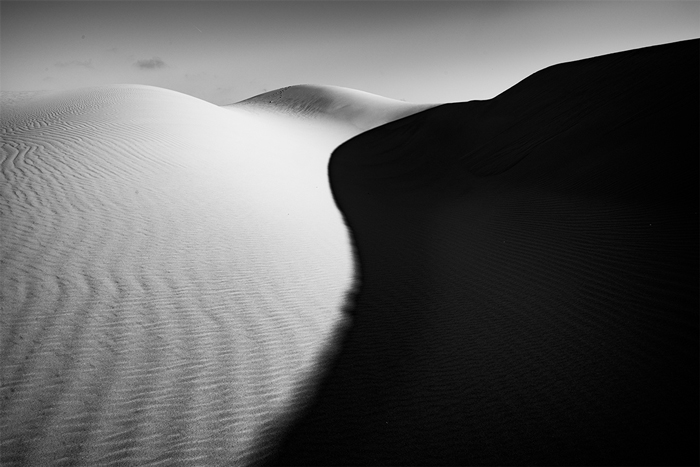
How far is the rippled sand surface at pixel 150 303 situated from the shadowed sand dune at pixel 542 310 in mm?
673

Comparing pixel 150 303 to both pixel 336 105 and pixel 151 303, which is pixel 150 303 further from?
pixel 336 105

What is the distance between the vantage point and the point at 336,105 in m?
42.4

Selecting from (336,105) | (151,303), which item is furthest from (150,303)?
(336,105)

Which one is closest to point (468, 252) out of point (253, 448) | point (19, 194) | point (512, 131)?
point (253, 448)

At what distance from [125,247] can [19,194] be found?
2676mm

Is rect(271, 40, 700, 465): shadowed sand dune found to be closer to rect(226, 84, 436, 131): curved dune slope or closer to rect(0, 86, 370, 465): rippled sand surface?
rect(0, 86, 370, 465): rippled sand surface

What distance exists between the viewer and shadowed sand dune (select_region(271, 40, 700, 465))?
3.32 meters

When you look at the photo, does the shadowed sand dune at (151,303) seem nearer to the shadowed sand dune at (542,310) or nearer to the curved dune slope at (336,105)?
the shadowed sand dune at (542,310)

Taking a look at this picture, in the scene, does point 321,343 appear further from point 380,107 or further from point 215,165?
point 380,107

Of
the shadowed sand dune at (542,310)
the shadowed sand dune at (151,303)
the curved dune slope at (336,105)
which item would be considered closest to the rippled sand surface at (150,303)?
the shadowed sand dune at (151,303)

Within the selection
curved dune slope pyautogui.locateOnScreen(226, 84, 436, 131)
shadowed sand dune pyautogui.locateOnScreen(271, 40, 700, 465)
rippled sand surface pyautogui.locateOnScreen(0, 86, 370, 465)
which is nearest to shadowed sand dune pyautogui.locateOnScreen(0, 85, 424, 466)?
rippled sand surface pyautogui.locateOnScreen(0, 86, 370, 465)

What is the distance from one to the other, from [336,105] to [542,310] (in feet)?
132

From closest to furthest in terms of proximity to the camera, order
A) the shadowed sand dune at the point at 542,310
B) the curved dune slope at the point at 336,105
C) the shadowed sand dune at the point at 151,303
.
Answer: the shadowed sand dune at the point at 151,303
the shadowed sand dune at the point at 542,310
the curved dune slope at the point at 336,105

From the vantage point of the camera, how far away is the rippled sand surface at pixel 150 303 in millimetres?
3217
